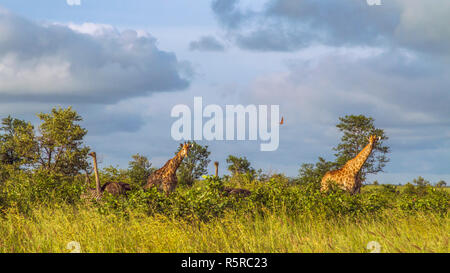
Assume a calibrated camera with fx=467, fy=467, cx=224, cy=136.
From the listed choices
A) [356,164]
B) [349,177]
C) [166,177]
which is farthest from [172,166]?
[356,164]

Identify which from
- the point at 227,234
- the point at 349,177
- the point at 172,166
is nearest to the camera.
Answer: the point at 227,234

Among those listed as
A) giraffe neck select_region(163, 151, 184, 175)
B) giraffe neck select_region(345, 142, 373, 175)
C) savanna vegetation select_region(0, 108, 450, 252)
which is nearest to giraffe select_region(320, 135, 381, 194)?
giraffe neck select_region(345, 142, 373, 175)

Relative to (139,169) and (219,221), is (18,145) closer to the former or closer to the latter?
(139,169)

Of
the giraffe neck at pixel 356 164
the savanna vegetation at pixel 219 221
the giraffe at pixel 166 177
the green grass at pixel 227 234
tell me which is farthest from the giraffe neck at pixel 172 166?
the giraffe neck at pixel 356 164

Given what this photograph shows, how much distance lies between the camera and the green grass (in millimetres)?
10195

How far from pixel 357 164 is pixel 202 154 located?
11271 mm

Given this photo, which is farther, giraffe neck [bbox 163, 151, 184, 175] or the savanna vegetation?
giraffe neck [bbox 163, 151, 184, 175]

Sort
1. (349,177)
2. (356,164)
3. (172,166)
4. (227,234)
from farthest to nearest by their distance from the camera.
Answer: (172,166) → (356,164) → (349,177) → (227,234)

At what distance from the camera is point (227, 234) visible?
1143 cm

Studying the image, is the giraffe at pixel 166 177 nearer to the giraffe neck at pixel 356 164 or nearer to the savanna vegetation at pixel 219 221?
the savanna vegetation at pixel 219 221

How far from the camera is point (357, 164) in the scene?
68.9ft

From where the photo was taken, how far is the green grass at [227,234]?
10.2 meters

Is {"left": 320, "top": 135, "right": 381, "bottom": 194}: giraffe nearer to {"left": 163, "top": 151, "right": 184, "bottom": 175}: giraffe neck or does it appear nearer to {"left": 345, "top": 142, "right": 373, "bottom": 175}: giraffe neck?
{"left": 345, "top": 142, "right": 373, "bottom": 175}: giraffe neck
